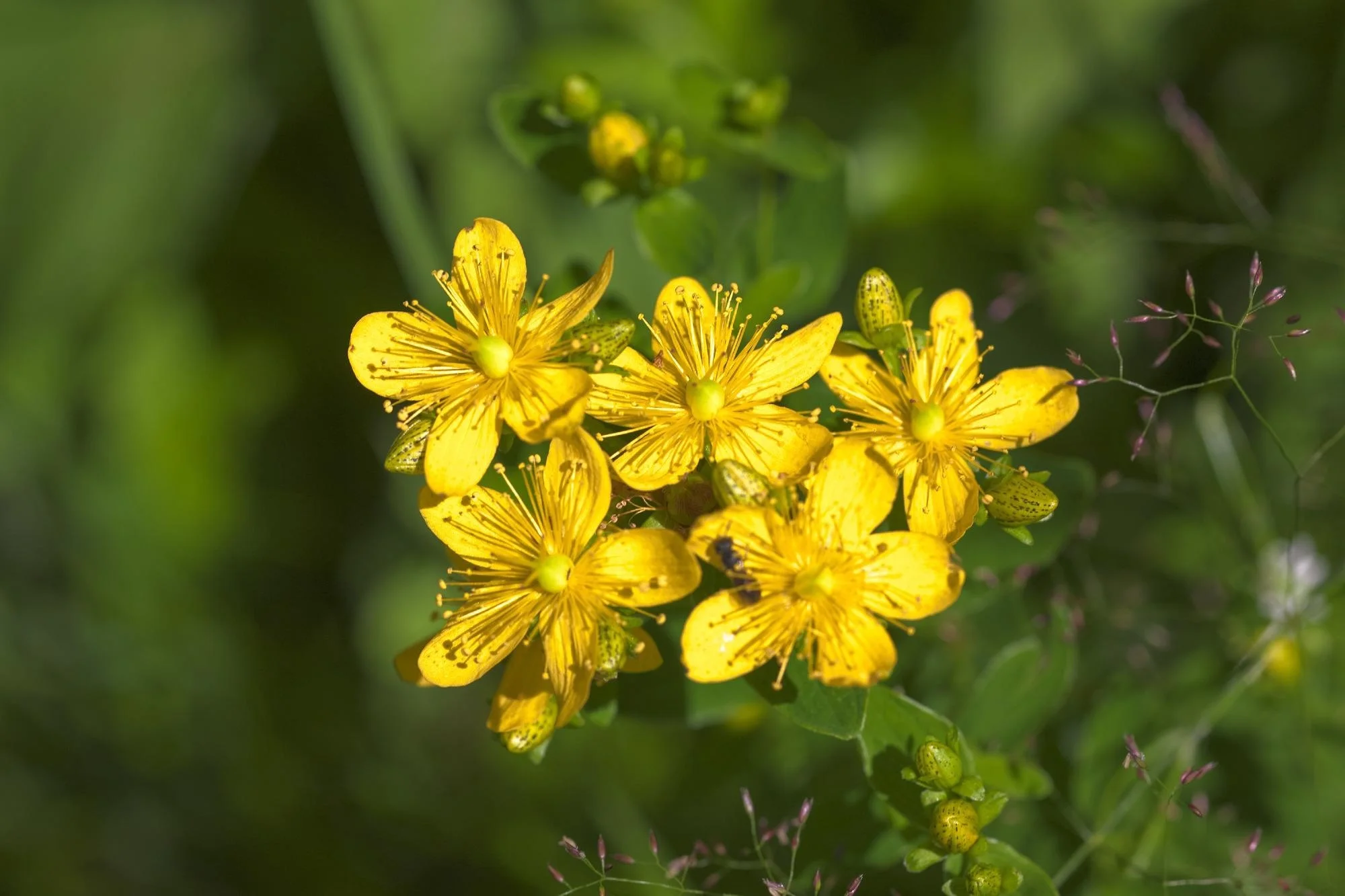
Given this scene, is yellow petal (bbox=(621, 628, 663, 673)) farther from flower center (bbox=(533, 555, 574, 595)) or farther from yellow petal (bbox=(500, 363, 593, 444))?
yellow petal (bbox=(500, 363, 593, 444))

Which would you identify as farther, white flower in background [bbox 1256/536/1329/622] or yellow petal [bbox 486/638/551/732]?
white flower in background [bbox 1256/536/1329/622]

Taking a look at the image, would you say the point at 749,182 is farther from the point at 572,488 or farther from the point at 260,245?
the point at 572,488

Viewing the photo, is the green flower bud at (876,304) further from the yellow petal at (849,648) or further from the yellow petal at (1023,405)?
the yellow petal at (849,648)

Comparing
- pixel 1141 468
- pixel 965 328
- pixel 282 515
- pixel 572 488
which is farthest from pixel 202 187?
pixel 1141 468

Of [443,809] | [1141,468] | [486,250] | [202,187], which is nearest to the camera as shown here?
[486,250]

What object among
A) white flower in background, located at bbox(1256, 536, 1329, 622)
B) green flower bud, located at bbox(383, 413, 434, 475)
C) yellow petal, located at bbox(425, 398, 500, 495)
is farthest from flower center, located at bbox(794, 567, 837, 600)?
white flower in background, located at bbox(1256, 536, 1329, 622)
